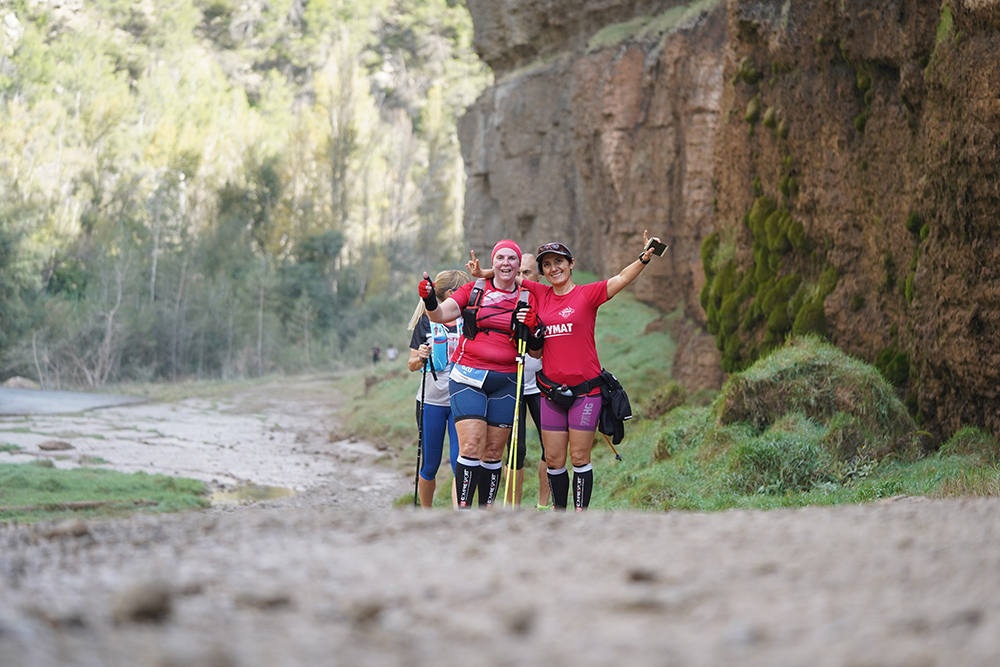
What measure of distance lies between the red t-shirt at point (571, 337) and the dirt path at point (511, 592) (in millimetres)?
2553

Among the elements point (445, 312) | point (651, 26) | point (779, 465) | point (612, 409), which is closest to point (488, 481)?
point (612, 409)

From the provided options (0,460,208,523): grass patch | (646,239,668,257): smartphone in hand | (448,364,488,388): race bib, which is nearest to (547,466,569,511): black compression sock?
(448,364,488,388): race bib

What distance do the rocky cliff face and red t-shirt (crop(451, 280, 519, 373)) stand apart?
13.1 feet

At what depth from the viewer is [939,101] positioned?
8.66m

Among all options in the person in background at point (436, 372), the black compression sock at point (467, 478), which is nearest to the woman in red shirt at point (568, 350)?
the black compression sock at point (467, 478)

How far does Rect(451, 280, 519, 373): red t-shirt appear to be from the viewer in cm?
708

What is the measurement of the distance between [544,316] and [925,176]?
4231mm

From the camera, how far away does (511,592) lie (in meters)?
3.02

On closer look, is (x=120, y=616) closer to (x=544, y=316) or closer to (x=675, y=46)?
(x=544, y=316)

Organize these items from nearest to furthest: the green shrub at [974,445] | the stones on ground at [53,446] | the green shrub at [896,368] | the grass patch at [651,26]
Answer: the green shrub at [974,445] < the green shrub at [896,368] < the stones on ground at [53,446] < the grass patch at [651,26]

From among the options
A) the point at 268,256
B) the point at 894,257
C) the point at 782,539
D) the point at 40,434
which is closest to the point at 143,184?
the point at 268,256

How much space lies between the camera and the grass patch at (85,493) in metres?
12.1

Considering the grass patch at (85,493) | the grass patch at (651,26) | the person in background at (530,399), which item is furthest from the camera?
the grass patch at (651,26)

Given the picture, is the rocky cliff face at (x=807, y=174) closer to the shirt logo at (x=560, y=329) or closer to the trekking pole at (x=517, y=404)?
the shirt logo at (x=560, y=329)
